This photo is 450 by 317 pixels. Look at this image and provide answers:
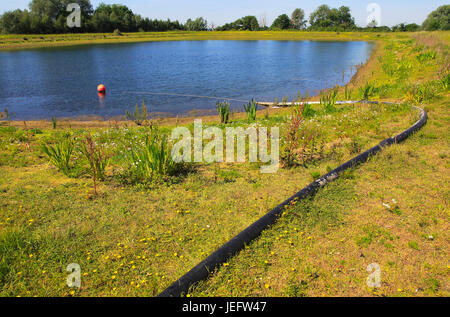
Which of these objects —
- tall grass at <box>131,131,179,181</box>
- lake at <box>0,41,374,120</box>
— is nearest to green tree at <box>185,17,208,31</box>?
lake at <box>0,41,374,120</box>

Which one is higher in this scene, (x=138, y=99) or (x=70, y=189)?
(x=138, y=99)

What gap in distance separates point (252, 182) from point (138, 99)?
48.3 ft

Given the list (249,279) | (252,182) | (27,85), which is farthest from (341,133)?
(27,85)

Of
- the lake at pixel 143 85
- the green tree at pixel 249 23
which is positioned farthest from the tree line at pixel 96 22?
the lake at pixel 143 85

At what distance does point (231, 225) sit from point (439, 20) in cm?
11225

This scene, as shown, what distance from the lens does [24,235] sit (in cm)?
446

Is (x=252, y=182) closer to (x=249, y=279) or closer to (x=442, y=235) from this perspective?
(x=249, y=279)

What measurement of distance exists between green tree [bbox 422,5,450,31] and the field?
302ft

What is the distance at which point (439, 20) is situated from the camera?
87.4 m

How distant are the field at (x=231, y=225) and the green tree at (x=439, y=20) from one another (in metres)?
92.2

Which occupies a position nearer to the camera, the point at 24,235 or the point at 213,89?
the point at 24,235

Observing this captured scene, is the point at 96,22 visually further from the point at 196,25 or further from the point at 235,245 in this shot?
the point at 235,245
